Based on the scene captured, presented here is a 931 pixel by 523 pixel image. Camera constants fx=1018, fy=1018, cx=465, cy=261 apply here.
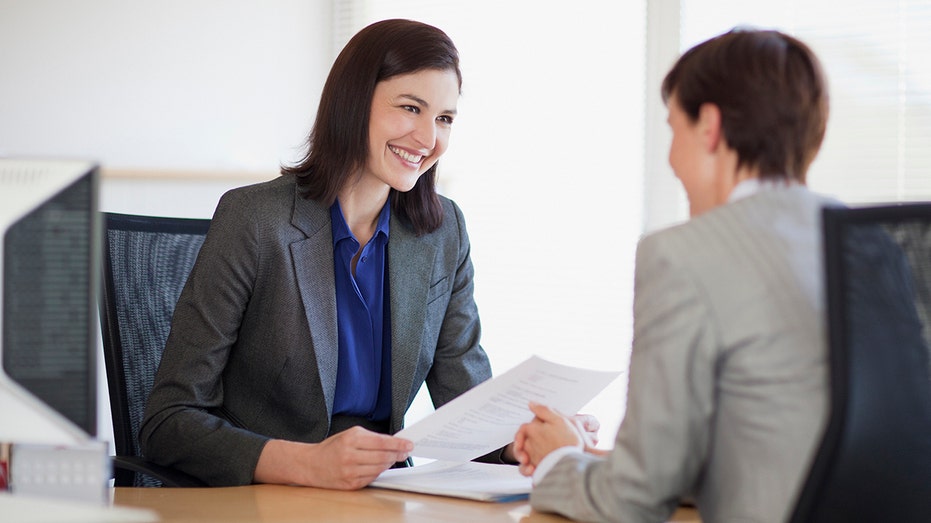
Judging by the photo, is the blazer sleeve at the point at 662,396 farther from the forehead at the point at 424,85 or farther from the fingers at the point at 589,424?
the forehead at the point at 424,85

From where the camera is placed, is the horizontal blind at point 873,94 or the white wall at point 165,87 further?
the white wall at point 165,87

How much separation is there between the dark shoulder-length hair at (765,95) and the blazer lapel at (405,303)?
34.9 inches

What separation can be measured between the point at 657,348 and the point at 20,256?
66cm

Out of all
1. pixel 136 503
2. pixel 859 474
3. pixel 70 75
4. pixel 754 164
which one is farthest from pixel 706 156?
pixel 70 75

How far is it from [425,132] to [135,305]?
67 cm

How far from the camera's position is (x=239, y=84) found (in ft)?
13.6

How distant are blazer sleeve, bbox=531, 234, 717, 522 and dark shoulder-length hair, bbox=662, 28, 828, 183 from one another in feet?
0.57

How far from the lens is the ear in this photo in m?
1.21

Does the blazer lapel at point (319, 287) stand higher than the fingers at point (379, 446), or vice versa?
the blazer lapel at point (319, 287)

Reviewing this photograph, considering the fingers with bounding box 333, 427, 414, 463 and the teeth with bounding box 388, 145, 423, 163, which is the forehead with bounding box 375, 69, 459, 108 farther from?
the fingers with bounding box 333, 427, 414, 463

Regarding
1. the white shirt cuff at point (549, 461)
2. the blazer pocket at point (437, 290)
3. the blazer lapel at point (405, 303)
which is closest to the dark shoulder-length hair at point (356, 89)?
the blazer lapel at point (405, 303)

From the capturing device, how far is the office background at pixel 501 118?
358 cm

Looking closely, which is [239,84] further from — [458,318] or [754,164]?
[754,164]

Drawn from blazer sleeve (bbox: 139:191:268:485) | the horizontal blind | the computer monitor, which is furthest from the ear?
the horizontal blind
